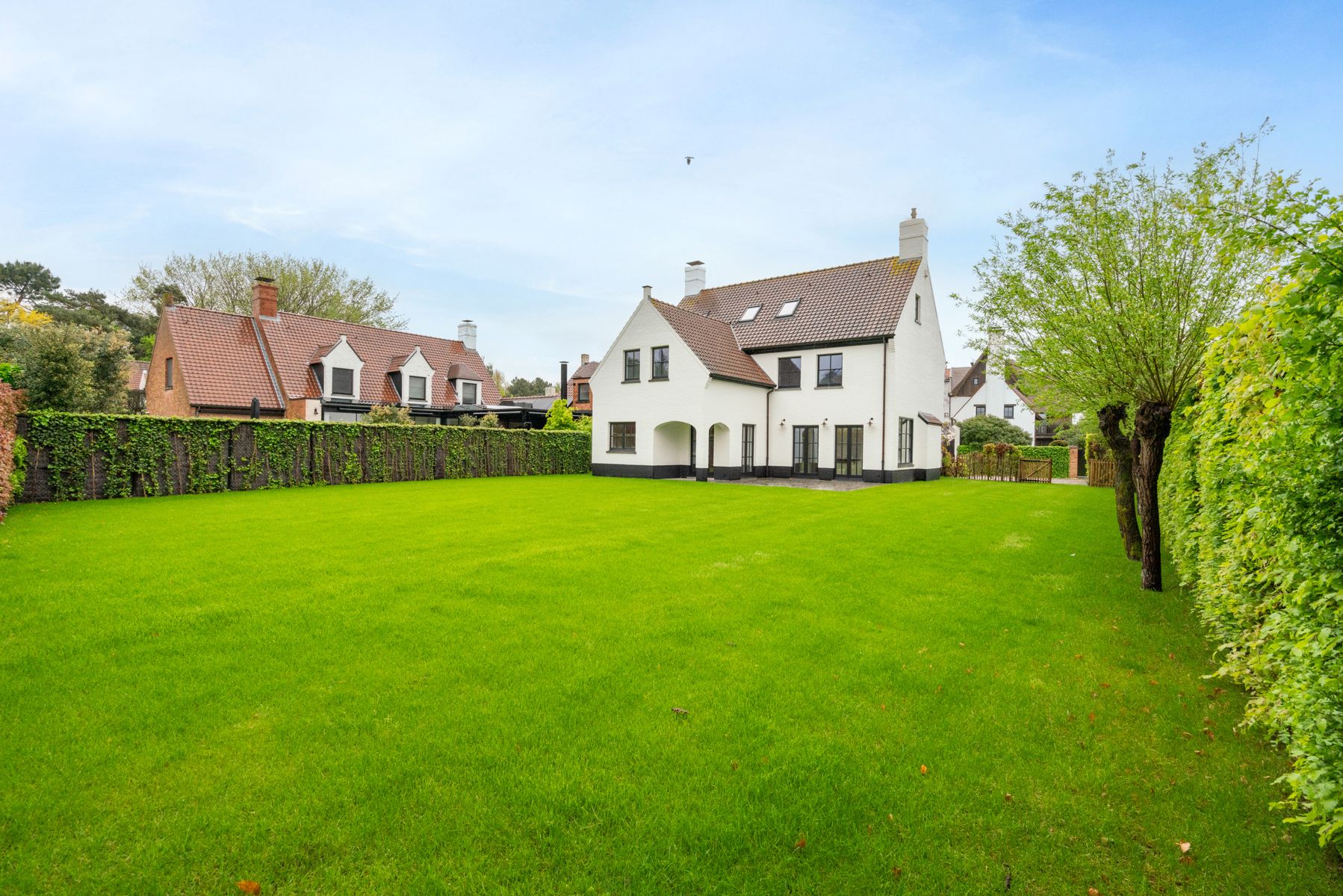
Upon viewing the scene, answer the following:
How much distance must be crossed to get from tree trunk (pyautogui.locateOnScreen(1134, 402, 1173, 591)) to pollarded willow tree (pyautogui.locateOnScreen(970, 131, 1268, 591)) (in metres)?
0.01

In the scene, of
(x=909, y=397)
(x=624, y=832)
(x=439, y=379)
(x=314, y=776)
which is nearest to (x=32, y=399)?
(x=439, y=379)

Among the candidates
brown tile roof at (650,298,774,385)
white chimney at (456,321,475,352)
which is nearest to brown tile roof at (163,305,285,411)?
white chimney at (456,321,475,352)

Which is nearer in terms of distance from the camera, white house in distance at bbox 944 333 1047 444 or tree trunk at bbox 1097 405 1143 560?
tree trunk at bbox 1097 405 1143 560

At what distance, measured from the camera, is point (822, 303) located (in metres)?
24.8

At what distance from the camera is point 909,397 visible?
2330 centimetres

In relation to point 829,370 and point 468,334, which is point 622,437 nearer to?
point 829,370

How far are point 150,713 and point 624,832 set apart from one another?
3.02m

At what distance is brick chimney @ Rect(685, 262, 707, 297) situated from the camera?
29406 mm

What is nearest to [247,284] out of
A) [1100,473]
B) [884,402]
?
[884,402]

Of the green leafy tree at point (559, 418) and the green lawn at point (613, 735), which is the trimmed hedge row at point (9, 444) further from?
the green leafy tree at point (559, 418)

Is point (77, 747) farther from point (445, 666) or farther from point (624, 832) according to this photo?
point (624, 832)

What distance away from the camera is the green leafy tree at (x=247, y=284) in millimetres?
35188

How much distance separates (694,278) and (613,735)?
28043 mm

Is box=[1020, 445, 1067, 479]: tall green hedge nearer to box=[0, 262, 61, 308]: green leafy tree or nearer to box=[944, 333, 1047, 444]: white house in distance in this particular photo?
box=[944, 333, 1047, 444]: white house in distance
